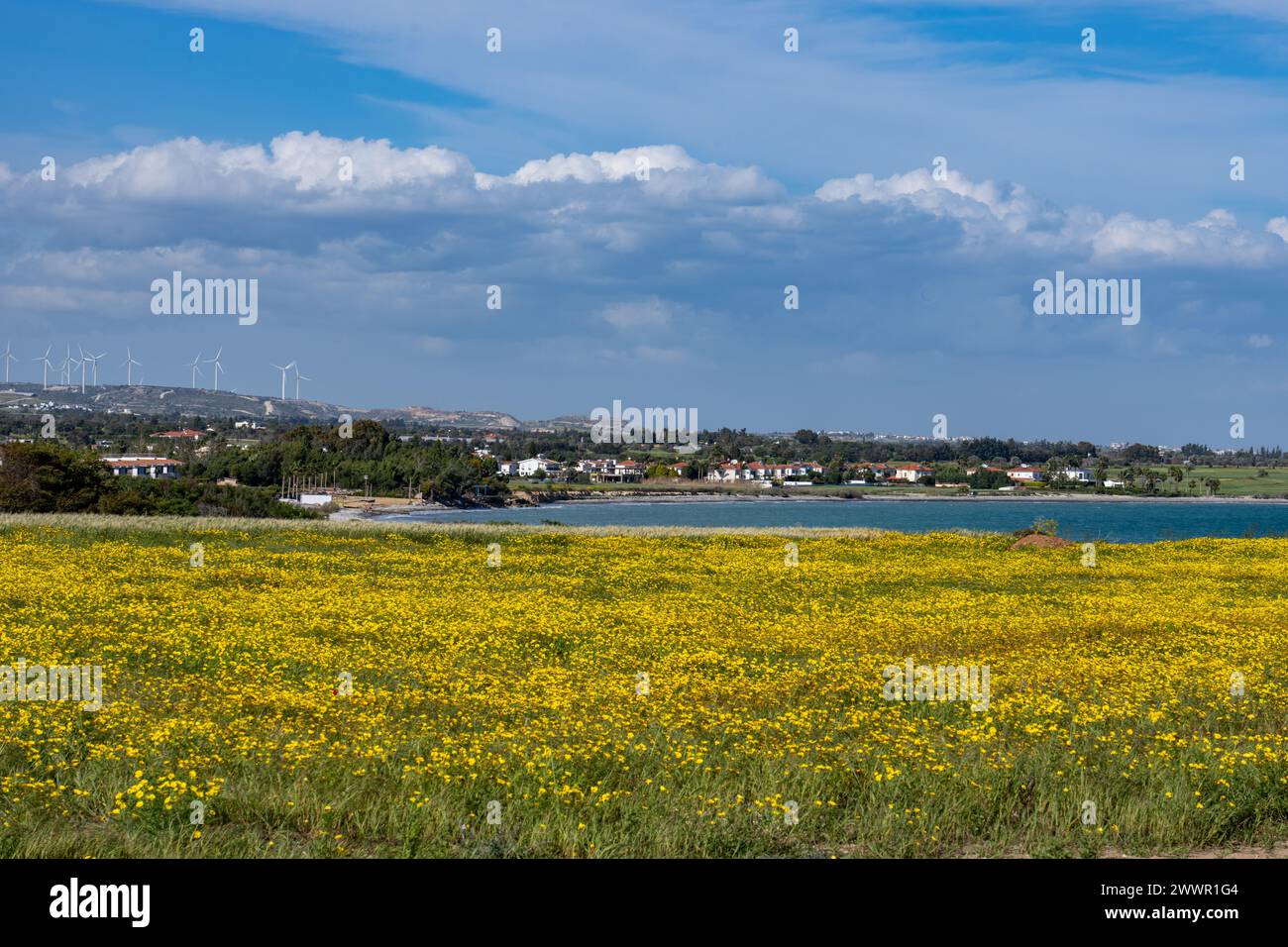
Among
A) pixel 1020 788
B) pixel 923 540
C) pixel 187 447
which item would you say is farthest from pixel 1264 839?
pixel 187 447

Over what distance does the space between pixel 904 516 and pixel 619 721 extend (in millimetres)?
146007

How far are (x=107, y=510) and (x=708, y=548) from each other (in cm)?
3632

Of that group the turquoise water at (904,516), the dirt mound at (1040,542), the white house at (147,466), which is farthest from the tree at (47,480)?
the white house at (147,466)

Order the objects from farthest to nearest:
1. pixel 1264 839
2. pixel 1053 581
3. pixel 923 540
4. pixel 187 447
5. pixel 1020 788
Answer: pixel 187 447 < pixel 923 540 < pixel 1053 581 < pixel 1020 788 < pixel 1264 839

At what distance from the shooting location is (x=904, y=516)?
156 m

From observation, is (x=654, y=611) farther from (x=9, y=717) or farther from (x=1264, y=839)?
(x=1264, y=839)

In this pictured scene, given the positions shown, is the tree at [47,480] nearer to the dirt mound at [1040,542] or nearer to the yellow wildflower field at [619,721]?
the yellow wildflower field at [619,721]

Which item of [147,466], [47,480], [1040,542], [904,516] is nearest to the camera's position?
[1040,542]

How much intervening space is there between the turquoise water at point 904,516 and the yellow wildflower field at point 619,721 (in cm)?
7826

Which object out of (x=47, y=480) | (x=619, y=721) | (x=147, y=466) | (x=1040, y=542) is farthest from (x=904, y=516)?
(x=619, y=721)

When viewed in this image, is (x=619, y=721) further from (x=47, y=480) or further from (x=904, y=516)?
(x=904, y=516)

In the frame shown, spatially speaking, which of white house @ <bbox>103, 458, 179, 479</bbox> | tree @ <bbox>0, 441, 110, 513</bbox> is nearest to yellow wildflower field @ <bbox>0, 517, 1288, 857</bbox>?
tree @ <bbox>0, 441, 110, 513</bbox>

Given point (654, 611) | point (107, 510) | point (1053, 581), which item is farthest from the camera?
point (107, 510)
